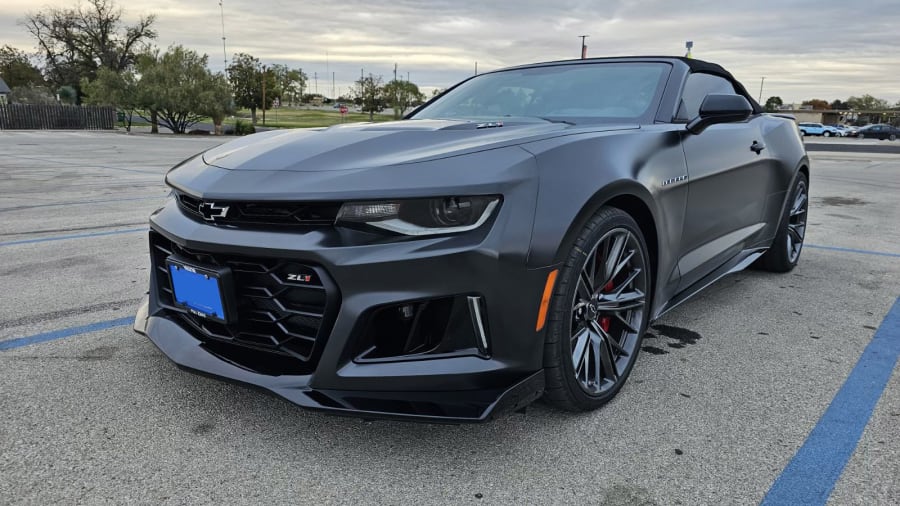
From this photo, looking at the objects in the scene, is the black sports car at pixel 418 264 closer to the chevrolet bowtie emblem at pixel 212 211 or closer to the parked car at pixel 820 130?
the chevrolet bowtie emblem at pixel 212 211

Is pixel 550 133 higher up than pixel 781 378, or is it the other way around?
pixel 550 133

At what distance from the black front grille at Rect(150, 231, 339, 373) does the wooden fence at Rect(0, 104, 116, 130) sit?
133ft

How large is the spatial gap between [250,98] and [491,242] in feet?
192

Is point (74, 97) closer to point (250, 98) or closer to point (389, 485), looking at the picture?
point (250, 98)

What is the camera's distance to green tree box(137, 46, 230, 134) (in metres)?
32.5

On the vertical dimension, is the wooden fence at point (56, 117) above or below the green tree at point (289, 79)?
below

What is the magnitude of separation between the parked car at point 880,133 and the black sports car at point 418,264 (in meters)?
54.5

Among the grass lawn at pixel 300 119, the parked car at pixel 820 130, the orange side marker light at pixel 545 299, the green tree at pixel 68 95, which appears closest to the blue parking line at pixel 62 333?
→ the orange side marker light at pixel 545 299

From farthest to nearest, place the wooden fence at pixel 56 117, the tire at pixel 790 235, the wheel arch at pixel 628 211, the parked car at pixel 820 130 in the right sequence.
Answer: the parked car at pixel 820 130
the wooden fence at pixel 56 117
the tire at pixel 790 235
the wheel arch at pixel 628 211

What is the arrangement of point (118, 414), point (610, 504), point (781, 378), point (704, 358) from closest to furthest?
point (610, 504), point (118, 414), point (781, 378), point (704, 358)

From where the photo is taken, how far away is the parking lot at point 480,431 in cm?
178

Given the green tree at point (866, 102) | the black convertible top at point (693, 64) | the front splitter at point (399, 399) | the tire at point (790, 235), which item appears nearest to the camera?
the front splitter at point (399, 399)

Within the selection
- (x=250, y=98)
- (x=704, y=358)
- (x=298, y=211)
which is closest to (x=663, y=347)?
(x=704, y=358)

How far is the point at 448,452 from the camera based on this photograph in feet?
6.51
